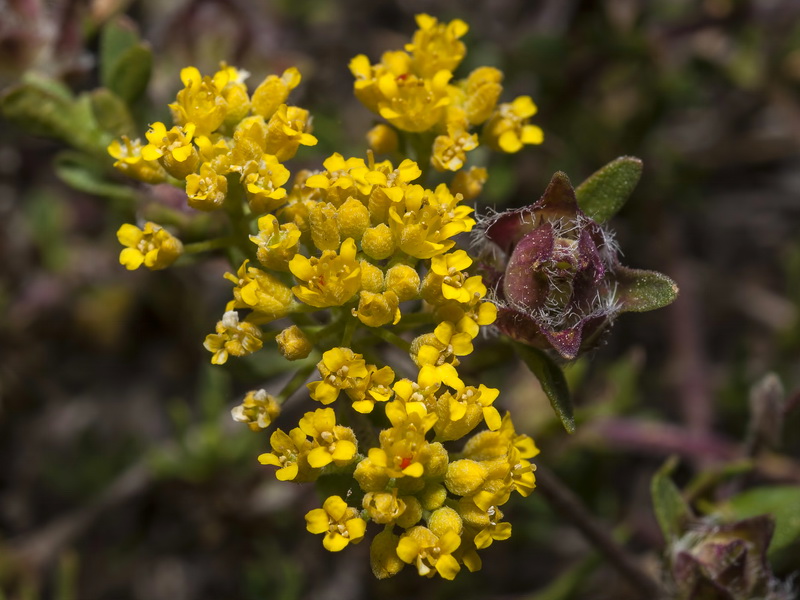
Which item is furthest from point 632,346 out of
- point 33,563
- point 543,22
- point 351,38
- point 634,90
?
point 33,563

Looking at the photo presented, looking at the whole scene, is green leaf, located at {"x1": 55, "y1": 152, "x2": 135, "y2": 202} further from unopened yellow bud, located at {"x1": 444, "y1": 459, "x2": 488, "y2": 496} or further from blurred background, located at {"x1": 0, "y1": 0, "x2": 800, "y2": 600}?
unopened yellow bud, located at {"x1": 444, "y1": 459, "x2": 488, "y2": 496}

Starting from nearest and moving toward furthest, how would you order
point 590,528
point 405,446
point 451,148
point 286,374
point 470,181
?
point 405,446 → point 451,148 → point 470,181 → point 590,528 → point 286,374

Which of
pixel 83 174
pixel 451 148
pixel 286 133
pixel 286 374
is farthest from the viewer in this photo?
pixel 286 374

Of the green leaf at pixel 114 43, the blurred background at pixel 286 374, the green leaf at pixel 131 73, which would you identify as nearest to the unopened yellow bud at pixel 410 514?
the blurred background at pixel 286 374

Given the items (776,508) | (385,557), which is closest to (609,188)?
(385,557)

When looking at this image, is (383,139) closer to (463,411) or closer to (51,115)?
(463,411)

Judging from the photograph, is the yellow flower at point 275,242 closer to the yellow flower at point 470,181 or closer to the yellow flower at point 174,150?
the yellow flower at point 174,150

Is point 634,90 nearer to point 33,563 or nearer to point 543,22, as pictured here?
point 543,22
